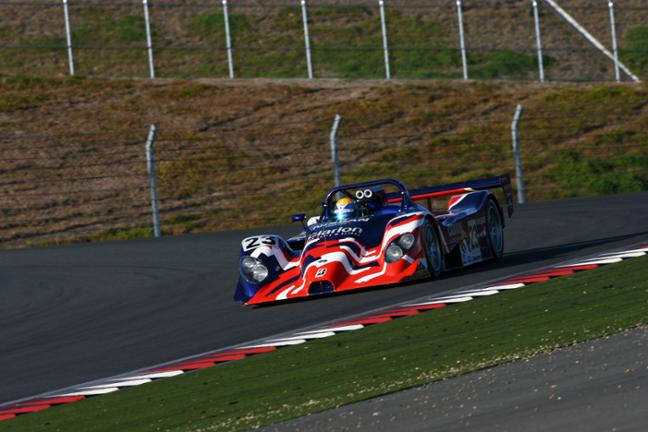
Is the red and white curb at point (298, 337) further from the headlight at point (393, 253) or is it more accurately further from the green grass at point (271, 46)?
the green grass at point (271, 46)

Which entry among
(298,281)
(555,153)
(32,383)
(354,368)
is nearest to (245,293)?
(298,281)

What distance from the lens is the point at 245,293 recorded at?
12.6 metres

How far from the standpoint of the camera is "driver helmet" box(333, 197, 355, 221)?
13227mm

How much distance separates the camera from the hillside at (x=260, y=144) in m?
25.7

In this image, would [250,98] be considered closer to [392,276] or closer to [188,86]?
[188,86]

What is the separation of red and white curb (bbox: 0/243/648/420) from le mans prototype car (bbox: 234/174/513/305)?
29.0 inches

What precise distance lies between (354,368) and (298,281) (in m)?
4.10

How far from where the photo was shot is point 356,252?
491 inches

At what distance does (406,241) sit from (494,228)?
7.58 ft

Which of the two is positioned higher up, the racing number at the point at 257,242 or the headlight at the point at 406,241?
the racing number at the point at 257,242

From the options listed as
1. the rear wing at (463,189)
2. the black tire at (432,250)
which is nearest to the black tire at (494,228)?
the rear wing at (463,189)

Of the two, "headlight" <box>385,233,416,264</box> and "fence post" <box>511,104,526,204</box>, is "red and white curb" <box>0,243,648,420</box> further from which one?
"fence post" <box>511,104,526,204</box>

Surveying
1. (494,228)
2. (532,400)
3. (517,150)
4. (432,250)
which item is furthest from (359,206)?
(517,150)

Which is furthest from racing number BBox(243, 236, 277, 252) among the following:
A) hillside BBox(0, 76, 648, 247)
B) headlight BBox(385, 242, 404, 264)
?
hillside BBox(0, 76, 648, 247)
